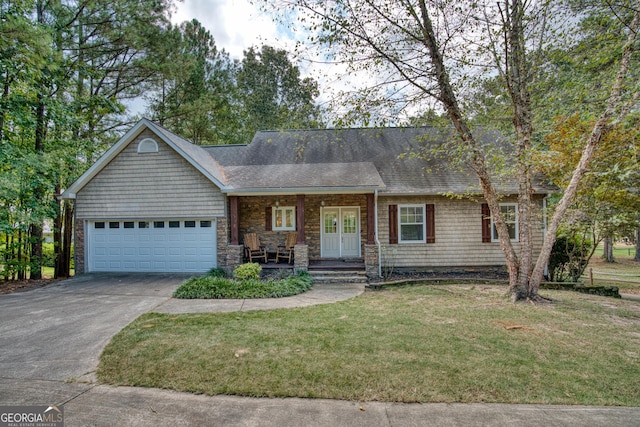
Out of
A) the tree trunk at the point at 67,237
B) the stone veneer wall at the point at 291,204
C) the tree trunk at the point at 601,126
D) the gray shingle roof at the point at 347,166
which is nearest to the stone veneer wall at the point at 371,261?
the stone veneer wall at the point at 291,204

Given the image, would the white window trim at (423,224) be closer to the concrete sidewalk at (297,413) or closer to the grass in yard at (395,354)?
the grass in yard at (395,354)

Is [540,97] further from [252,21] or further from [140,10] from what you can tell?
[140,10]

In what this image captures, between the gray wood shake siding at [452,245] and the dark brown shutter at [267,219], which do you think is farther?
the dark brown shutter at [267,219]

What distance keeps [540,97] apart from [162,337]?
949cm

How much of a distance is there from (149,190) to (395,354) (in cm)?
974

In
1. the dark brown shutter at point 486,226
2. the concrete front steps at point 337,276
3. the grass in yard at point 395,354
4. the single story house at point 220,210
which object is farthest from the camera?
the dark brown shutter at point 486,226

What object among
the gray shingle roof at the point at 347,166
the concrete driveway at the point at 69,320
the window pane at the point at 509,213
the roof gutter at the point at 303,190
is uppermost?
the gray shingle roof at the point at 347,166

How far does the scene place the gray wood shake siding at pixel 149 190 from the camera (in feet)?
33.3

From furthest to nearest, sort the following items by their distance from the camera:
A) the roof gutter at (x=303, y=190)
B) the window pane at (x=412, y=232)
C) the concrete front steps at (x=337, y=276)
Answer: the window pane at (x=412, y=232) < the roof gutter at (x=303, y=190) < the concrete front steps at (x=337, y=276)

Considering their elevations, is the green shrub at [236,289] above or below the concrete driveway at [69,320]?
above

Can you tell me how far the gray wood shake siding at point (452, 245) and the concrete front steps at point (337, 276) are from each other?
5.20ft

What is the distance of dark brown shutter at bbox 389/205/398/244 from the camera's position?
10656mm

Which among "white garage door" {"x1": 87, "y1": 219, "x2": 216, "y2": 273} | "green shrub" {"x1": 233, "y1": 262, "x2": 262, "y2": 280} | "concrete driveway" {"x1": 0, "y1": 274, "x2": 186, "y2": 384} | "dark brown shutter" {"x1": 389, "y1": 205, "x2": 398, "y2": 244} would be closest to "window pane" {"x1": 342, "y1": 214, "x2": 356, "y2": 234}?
"dark brown shutter" {"x1": 389, "y1": 205, "x2": 398, "y2": 244}

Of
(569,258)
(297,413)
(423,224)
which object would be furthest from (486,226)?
(297,413)
